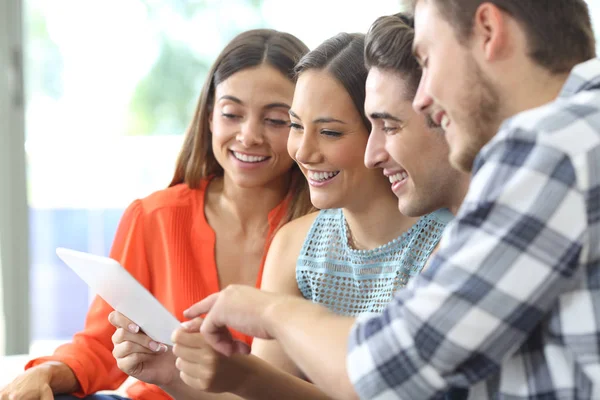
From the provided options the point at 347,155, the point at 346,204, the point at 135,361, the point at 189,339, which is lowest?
the point at 135,361

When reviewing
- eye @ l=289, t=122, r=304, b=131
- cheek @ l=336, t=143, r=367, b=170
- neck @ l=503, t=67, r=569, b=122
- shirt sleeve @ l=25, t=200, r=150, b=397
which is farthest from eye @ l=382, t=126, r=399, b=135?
shirt sleeve @ l=25, t=200, r=150, b=397

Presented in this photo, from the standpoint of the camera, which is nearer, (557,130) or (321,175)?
(557,130)

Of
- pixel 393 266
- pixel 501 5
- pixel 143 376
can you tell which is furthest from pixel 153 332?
pixel 501 5

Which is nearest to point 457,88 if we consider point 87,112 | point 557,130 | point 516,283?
point 557,130

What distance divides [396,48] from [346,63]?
0.71 feet

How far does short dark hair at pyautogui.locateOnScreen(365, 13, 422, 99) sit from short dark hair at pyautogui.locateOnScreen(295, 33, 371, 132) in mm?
118

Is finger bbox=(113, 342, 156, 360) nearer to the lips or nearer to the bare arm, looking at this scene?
the bare arm

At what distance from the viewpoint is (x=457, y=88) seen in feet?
3.55

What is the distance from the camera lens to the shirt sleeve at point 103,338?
79.6 inches

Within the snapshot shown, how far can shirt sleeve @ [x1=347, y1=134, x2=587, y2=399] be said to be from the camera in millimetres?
887

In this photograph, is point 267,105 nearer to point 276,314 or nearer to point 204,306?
point 204,306

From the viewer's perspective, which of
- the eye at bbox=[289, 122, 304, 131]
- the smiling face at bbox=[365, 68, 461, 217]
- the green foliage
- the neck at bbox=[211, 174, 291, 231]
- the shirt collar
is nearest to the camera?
the shirt collar

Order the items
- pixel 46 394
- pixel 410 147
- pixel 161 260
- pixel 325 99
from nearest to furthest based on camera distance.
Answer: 1. pixel 410 147
2. pixel 325 99
3. pixel 46 394
4. pixel 161 260

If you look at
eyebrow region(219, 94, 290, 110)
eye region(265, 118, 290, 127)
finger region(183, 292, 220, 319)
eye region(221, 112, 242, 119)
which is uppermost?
eyebrow region(219, 94, 290, 110)
